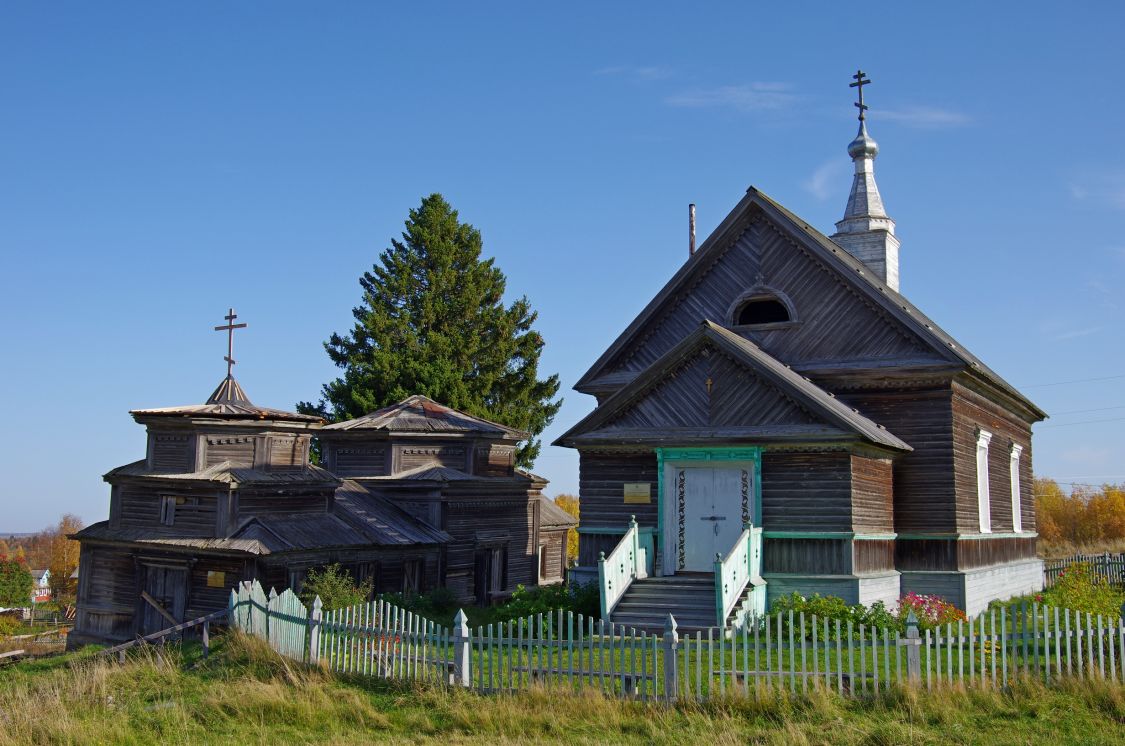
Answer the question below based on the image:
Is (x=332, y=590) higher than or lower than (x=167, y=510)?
lower

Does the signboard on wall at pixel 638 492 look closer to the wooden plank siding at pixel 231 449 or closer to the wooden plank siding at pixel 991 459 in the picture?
the wooden plank siding at pixel 991 459

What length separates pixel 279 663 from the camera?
50.2 feet

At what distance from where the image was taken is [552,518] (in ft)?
122

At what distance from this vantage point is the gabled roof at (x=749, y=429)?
17984 mm

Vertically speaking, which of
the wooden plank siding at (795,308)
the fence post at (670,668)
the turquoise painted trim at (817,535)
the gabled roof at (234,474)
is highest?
the wooden plank siding at (795,308)

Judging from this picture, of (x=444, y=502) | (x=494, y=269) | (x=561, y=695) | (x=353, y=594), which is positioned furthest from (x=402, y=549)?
(x=494, y=269)

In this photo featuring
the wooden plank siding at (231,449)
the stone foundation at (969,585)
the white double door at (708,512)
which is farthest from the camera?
the wooden plank siding at (231,449)

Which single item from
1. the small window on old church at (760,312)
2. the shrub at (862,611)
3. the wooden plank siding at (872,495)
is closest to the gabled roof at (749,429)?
the wooden plank siding at (872,495)

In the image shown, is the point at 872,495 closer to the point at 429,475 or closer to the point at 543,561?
the point at 429,475

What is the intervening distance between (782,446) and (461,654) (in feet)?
25.2

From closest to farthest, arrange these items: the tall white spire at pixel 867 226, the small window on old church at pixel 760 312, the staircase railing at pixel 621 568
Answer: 1. the staircase railing at pixel 621 568
2. the small window on old church at pixel 760 312
3. the tall white spire at pixel 867 226

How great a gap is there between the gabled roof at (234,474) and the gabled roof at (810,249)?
7.59 meters

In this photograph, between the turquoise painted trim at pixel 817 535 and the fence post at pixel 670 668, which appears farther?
the turquoise painted trim at pixel 817 535

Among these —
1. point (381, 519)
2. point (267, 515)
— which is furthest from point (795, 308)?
point (267, 515)
